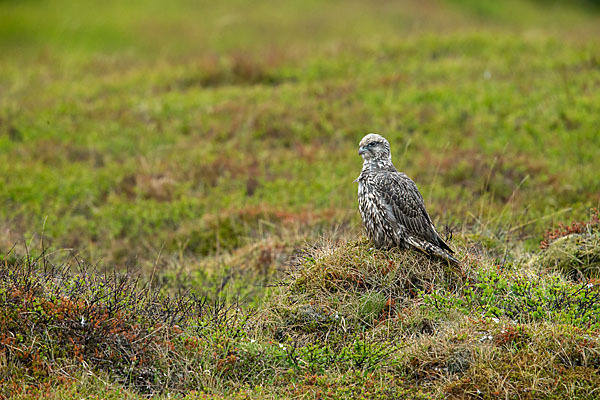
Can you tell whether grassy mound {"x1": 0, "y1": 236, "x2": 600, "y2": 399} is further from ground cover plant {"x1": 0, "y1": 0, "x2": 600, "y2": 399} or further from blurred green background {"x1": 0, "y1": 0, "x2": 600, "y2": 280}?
blurred green background {"x1": 0, "y1": 0, "x2": 600, "y2": 280}

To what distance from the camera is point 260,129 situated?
1423 cm

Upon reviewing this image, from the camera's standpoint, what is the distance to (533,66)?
54.4 feet

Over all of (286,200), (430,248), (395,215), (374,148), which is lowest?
(286,200)

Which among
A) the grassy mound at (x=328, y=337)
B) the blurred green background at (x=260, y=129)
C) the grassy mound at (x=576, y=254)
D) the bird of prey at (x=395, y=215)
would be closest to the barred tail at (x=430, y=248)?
the bird of prey at (x=395, y=215)

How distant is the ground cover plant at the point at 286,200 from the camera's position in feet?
18.9

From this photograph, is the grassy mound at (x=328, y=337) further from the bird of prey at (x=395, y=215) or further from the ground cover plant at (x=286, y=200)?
the bird of prey at (x=395, y=215)

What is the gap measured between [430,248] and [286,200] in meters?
5.11

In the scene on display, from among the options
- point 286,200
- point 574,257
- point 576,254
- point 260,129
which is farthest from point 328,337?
point 260,129

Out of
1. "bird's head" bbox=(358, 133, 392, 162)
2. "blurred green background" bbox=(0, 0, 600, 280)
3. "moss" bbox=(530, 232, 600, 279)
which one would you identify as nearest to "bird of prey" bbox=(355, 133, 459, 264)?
"bird's head" bbox=(358, 133, 392, 162)

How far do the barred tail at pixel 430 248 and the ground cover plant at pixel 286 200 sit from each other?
0.41 ft

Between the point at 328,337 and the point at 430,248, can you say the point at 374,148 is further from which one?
the point at 328,337

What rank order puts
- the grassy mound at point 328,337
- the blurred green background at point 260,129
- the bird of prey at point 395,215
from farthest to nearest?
the blurred green background at point 260,129
the bird of prey at point 395,215
the grassy mound at point 328,337

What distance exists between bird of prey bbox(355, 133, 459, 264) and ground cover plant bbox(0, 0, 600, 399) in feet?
0.63

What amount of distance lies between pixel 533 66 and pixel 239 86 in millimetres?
7264
